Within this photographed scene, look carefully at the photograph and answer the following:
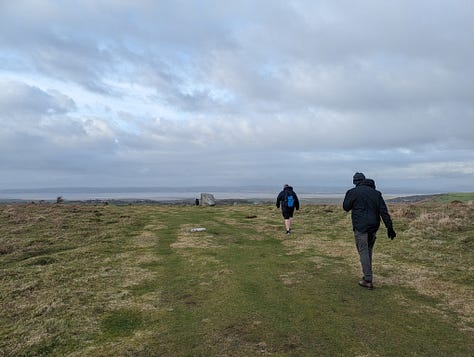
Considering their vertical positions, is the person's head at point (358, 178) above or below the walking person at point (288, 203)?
above

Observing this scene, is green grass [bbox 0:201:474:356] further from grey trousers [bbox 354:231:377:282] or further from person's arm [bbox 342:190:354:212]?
person's arm [bbox 342:190:354:212]

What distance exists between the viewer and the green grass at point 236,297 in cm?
816

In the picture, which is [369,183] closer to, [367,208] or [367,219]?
[367,208]

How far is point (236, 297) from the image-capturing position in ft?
36.6

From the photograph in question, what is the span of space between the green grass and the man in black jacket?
849 millimetres

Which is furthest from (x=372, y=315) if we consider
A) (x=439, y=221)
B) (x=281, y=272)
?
(x=439, y=221)

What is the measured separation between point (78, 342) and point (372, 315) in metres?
7.07

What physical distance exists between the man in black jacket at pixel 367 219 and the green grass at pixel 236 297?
0.85 meters

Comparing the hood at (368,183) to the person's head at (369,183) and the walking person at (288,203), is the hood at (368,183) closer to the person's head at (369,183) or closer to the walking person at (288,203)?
the person's head at (369,183)

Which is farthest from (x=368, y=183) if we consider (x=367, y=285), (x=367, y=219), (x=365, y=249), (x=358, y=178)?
(x=367, y=285)

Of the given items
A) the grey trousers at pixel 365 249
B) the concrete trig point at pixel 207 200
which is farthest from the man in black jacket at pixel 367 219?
the concrete trig point at pixel 207 200

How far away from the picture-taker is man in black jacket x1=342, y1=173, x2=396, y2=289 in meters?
12.0

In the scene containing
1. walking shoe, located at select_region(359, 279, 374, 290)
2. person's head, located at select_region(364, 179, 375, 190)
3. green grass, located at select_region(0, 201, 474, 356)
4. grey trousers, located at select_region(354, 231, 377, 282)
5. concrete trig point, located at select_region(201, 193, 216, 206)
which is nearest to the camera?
green grass, located at select_region(0, 201, 474, 356)

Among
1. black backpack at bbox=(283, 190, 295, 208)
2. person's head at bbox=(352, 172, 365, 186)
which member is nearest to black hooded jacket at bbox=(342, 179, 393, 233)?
person's head at bbox=(352, 172, 365, 186)
